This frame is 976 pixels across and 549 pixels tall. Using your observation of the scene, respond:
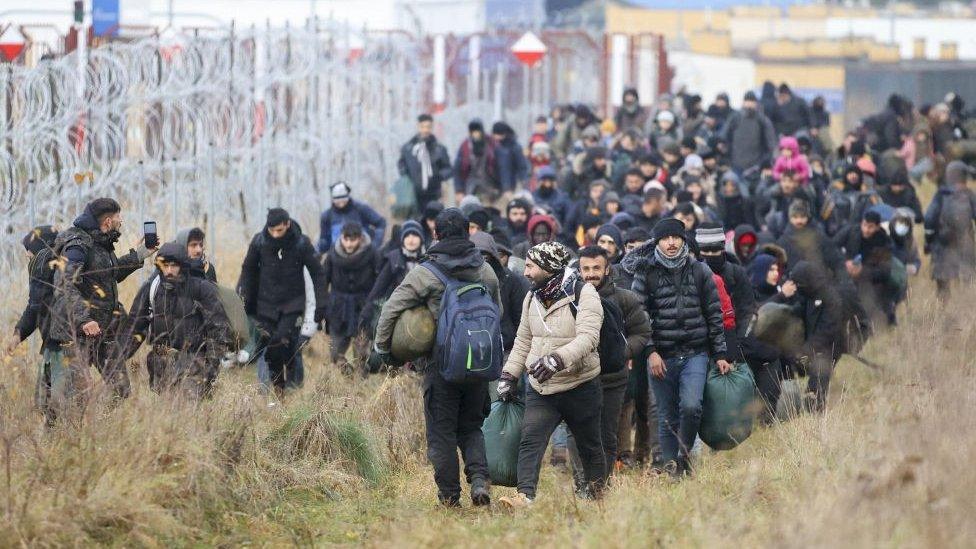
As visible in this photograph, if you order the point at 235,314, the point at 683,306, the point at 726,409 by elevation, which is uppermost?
the point at 683,306

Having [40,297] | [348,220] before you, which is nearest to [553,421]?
[40,297]

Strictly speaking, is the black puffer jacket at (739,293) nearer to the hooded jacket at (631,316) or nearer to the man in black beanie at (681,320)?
the man in black beanie at (681,320)

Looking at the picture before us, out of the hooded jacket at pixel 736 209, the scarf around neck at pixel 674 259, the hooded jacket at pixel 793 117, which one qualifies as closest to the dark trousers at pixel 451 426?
the scarf around neck at pixel 674 259

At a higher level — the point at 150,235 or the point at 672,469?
the point at 150,235

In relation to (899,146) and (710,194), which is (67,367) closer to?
(710,194)

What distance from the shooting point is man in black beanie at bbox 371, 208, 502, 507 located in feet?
30.7

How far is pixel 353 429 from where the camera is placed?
10.7m

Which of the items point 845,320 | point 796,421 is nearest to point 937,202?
point 845,320

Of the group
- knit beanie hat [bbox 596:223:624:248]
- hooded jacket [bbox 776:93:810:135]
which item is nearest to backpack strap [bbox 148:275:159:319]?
knit beanie hat [bbox 596:223:624:248]

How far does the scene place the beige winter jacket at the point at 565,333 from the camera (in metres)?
9.14

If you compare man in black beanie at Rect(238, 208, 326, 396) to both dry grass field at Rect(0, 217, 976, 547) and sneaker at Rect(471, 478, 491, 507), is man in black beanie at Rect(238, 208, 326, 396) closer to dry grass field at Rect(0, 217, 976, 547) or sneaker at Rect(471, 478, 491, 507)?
dry grass field at Rect(0, 217, 976, 547)

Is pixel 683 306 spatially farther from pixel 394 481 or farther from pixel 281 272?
pixel 281 272

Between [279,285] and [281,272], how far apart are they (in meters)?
0.10

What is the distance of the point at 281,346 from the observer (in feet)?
42.3
